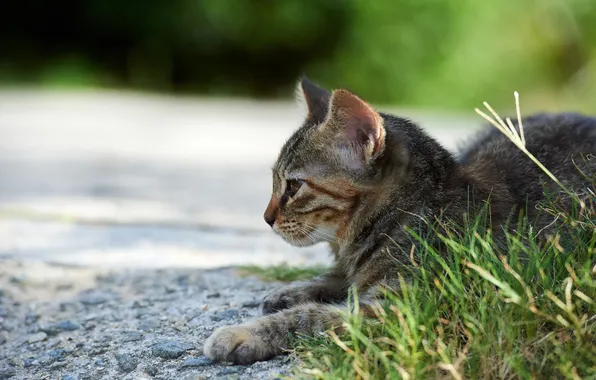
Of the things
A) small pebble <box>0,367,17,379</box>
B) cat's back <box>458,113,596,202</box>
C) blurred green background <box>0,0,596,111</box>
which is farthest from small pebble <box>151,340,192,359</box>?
blurred green background <box>0,0,596,111</box>

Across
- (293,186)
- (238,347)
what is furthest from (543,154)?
(238,347)

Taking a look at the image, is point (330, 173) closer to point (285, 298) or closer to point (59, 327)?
point (285, 298)

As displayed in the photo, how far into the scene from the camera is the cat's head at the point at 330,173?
3434 millimetres

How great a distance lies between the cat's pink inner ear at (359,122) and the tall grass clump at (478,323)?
0.47m

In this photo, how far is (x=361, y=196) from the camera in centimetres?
348

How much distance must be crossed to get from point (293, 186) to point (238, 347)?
849 mm

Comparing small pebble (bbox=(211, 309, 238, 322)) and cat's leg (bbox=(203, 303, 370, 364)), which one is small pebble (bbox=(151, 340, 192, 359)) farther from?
small pebble (bbox=(211, 309, 238, 322))

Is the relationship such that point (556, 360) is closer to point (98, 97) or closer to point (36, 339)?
point (36, 339)

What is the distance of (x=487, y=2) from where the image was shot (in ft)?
49.7

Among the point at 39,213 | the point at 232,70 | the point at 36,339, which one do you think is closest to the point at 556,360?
the point at 36,339

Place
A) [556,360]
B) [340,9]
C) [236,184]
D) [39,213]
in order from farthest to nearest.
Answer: [340,9], [236,184], [39,213], [556,360]

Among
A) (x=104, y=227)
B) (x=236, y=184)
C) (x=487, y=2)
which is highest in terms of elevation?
(x=487, y=2)

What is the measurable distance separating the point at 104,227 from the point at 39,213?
0.80m

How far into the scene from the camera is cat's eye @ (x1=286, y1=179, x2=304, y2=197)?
361 cm
